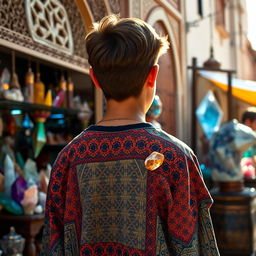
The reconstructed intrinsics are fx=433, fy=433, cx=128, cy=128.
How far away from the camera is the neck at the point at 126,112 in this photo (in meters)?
1.27

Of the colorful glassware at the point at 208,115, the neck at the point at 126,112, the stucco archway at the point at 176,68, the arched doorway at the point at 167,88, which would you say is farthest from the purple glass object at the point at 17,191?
the colorful glassware at the point at 208,115

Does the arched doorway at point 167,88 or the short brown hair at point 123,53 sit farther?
the arched doorway at point 167,88

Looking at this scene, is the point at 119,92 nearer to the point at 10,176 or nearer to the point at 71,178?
the point at 71,178

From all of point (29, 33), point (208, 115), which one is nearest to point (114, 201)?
point (29, 33)

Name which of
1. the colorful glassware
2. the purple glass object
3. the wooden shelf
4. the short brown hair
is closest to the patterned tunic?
the short brown hair

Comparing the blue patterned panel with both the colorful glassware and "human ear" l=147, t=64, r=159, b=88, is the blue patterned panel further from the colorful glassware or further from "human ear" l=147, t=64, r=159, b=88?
the colorful glassware

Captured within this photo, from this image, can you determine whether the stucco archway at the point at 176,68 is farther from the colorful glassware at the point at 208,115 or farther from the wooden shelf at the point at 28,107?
the wooden shelf at the point at 28,107

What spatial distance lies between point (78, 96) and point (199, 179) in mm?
3562

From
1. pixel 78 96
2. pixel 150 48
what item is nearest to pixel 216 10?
pixel 78 96

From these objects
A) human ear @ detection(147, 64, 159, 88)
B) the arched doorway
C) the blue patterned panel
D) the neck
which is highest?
the arched doorway

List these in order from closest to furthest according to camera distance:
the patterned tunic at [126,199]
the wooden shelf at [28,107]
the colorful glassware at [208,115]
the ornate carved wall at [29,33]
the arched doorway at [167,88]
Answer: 1. the patterned tunic at [126,199]
2. the ornate carved wall at [29,33]
3. the wooden shelf at [28,107]
4. the arched doorway at [167,88]
5. the colorful glassware at [208,115]

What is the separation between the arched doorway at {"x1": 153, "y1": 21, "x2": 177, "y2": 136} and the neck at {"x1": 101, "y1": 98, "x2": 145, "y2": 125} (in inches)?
175

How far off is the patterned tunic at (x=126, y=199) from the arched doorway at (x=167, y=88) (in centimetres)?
449

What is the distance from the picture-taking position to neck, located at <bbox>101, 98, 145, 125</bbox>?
127 centimetres
